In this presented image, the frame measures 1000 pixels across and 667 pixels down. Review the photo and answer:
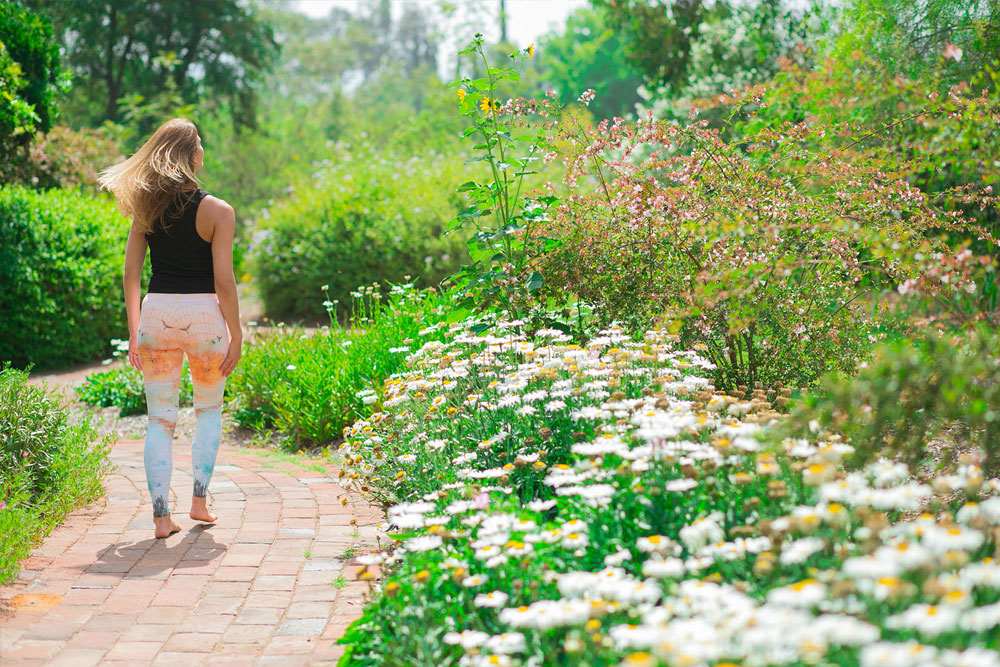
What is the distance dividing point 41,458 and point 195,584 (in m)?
1.38

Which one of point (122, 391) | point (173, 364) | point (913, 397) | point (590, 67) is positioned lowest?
point (122, 391)

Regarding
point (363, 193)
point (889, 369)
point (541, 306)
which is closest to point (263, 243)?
point (363, 193)

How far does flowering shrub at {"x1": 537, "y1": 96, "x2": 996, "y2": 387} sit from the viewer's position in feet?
14.6

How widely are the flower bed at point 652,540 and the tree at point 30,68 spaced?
6395mm

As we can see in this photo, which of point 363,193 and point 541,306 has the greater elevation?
point 363,193

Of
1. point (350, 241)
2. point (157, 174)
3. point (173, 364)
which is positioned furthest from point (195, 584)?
point (350, 241)

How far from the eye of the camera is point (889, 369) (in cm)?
239

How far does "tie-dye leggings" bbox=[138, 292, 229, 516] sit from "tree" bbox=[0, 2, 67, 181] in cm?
523

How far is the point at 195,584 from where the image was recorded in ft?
11.1

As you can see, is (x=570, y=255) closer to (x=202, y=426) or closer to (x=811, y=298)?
(x=811, y=298)

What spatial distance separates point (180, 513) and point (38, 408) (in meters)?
0.91

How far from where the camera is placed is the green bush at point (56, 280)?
8664 millimetres

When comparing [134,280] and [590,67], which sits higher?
[590,67]

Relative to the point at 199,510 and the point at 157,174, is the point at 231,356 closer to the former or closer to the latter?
the point at 199,510
